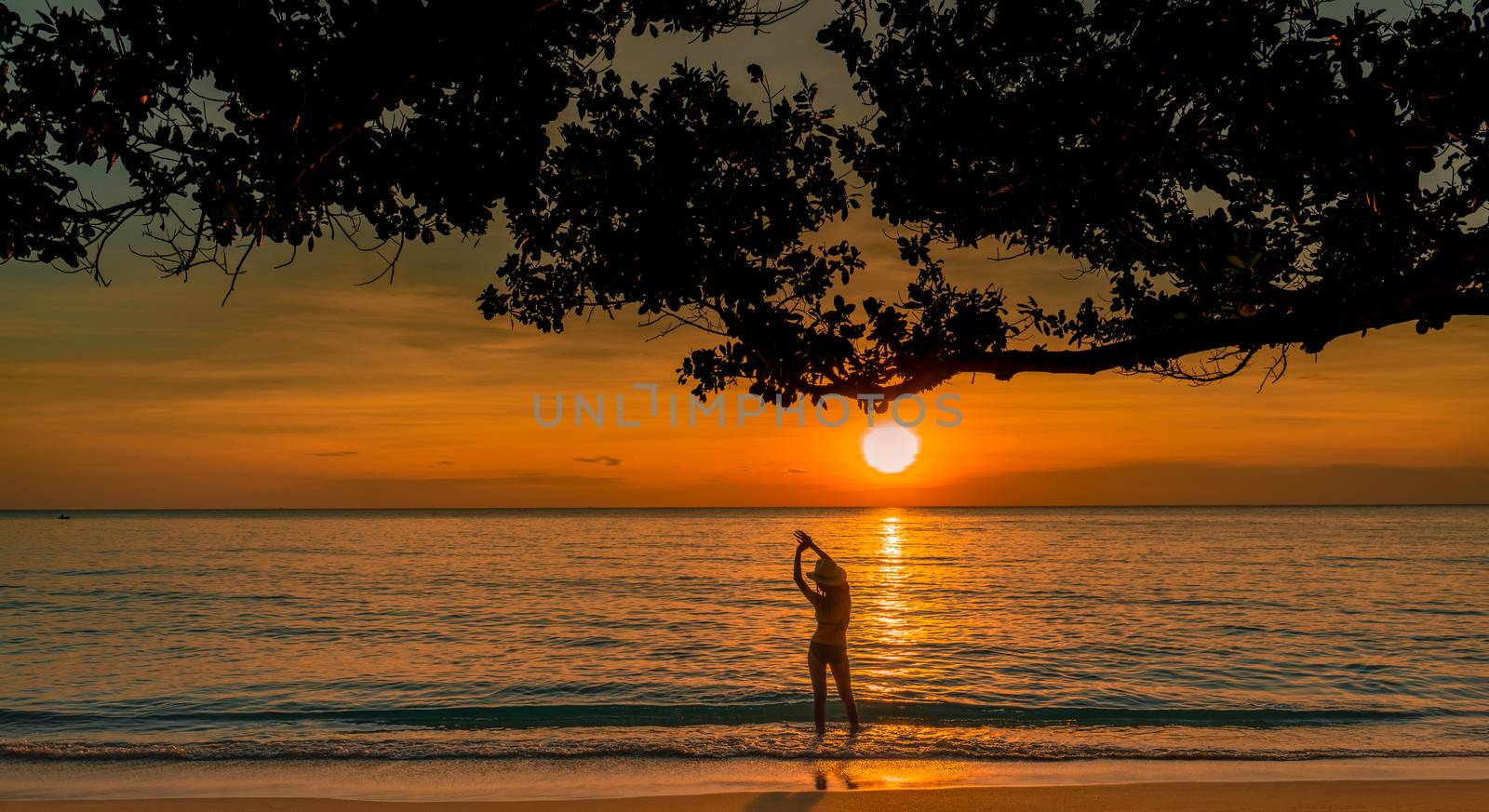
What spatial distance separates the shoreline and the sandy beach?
83mm

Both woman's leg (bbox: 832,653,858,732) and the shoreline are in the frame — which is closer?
the shoreline

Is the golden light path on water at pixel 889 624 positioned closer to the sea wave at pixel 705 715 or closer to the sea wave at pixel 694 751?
the sea wave at pixel 705 715

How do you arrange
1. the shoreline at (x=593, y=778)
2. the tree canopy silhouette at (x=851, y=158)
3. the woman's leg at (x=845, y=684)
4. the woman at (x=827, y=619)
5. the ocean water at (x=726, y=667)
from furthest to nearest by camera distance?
the ocean water at (x=726, y=667) → the woman's leg at (x=845, y=684) → the woman at (x=827, y=619) → the shoreline at (x=593, y=778) → the tree canopy silhouette at (x=851, y=158)

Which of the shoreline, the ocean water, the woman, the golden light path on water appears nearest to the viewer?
the shoreline

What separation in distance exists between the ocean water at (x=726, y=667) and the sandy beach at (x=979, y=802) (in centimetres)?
277

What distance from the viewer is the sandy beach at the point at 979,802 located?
409 inches

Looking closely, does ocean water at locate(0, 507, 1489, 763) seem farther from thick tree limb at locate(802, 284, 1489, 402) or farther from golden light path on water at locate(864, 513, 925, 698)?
thick tree limb at locate(802, 284, 1489, 402)

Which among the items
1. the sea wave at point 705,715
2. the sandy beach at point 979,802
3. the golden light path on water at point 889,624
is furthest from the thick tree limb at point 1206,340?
the golden light path on water at point 889,624

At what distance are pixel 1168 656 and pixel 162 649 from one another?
24.7 meters

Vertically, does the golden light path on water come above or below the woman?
below

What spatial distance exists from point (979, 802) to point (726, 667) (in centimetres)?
1161

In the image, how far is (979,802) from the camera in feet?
34.5

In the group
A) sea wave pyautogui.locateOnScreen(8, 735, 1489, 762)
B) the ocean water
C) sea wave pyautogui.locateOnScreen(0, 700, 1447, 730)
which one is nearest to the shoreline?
sea wave pyautogui.locateOnScreen(8, 735, 1489, 762)

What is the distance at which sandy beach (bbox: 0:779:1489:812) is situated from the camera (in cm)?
1039
